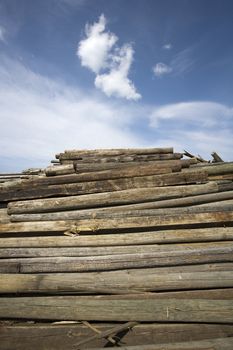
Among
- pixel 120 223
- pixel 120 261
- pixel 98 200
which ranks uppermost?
pixel 98 200

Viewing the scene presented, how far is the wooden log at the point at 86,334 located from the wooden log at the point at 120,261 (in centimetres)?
79

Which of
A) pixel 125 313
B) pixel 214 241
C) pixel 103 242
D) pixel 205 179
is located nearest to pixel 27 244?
pixel 103 242

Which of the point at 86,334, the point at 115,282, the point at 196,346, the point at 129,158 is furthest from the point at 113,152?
the point at 196,346

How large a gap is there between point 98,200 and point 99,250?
91 cm

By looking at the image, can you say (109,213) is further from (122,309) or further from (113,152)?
(113,152)

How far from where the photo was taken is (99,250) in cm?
417

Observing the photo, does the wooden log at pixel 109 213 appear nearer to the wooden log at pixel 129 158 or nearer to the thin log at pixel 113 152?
the wooden log at pixel 129 158

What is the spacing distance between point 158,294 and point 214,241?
4.25 feet

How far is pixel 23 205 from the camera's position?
15.2 feet

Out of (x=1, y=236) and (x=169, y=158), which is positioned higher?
(x=169, y=158)

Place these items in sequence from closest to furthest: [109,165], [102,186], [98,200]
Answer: [98,200] → [102,186] → [109,165]

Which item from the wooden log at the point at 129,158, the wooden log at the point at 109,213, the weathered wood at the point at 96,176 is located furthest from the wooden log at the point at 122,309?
the wooden log at the point at 129,158

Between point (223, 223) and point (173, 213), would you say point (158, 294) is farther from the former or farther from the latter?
point (223, 223)

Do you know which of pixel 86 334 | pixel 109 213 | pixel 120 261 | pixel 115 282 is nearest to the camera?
pixel 86 334
